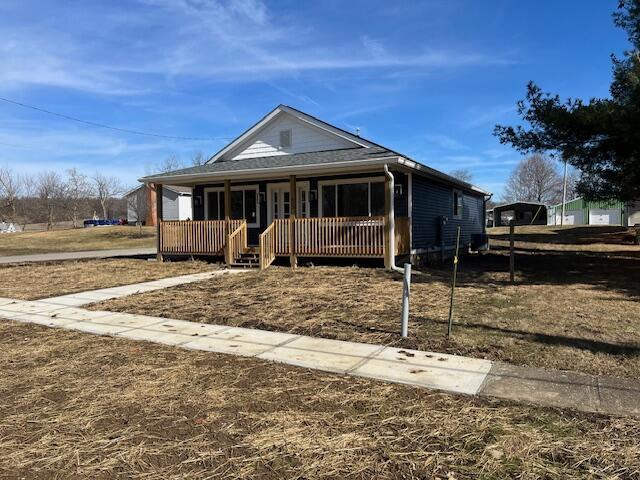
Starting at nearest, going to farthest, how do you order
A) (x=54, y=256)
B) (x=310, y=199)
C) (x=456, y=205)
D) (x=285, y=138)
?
1. (x=310, y=199)
2. (x=285, y=138)
3. (x=456, y=205)
4. (x=54, y=256)

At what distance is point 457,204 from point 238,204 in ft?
27.5

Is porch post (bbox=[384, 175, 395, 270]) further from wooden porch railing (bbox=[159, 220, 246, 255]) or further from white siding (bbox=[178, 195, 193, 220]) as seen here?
white siding (bbox=[178, 195, 193, 220])

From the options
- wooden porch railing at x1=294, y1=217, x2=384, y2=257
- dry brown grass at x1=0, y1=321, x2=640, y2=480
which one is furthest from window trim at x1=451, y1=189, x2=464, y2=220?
dry brown grass at x1=0, y1=321, x2=640, y2=480

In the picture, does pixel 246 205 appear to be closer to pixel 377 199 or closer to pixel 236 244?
pixel 236 244

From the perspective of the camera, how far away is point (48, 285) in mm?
11070

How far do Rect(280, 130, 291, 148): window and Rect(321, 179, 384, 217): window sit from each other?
281cm

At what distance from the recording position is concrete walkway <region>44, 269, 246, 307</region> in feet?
29.0

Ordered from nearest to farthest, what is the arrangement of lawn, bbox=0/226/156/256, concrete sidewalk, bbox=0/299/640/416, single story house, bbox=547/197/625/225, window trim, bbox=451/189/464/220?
concrete sidewalk, bbox=0/299/640/416 → window trim, bbox=451/189/464/220 → lawn, bbox=0/226/156/256 → single story house, bbox=547/197/625/225

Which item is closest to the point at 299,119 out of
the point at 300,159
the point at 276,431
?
the point at 300,159

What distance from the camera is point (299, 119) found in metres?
16.6

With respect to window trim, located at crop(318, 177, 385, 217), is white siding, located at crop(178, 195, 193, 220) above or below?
above

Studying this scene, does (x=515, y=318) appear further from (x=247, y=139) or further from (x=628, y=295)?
(x=247, y=139)

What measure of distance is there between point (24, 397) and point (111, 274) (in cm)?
944

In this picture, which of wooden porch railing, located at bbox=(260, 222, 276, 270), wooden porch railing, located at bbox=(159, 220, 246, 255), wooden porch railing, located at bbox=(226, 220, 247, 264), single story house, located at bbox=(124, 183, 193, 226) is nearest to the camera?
wooden porch railing, located at bbox=(260, 222, 276, 270)
